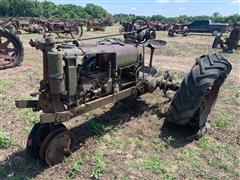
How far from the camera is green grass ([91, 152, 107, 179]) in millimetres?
3776

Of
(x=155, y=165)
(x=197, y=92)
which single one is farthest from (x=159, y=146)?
(x=197, y=92)

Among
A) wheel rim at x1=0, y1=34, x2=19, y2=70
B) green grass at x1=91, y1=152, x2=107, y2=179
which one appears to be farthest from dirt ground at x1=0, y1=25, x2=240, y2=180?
wheel rim at x1=0, y1=34, x2=19, y2=70

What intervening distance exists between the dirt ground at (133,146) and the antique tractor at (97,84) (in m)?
0.25

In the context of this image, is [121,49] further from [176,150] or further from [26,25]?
[26,25]

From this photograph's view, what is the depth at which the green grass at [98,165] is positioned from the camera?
378 centimetres

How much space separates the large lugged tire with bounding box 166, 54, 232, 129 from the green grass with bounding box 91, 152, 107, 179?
4.13ft

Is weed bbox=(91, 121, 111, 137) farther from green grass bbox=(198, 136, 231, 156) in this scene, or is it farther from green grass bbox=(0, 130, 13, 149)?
green grass bbox=(198, 136, 231, 156)

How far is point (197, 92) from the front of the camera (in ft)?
14.6

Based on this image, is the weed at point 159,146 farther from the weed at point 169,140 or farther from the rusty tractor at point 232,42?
the rusty tractor at point 232,42

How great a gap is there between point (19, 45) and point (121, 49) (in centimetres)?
555

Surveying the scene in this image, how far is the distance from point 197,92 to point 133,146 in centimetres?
116

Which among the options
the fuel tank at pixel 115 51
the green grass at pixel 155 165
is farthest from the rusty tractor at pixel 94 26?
the green grass at pixel 155 165

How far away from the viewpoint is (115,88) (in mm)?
4723

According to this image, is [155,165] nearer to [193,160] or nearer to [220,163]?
[193,160]
